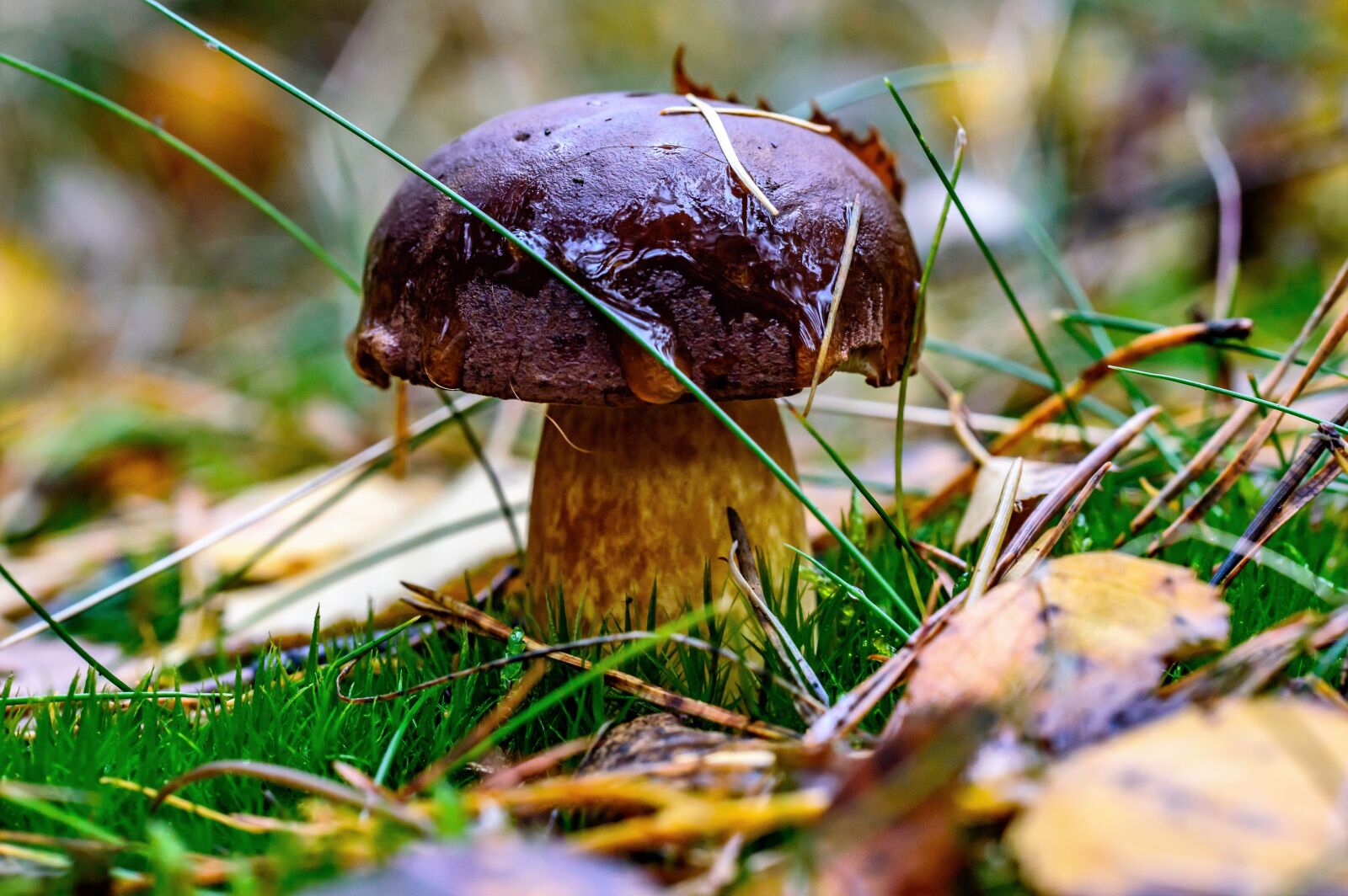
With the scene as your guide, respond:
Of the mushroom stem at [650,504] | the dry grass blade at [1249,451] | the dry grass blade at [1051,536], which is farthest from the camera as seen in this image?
the mushroom stem at [650,504]

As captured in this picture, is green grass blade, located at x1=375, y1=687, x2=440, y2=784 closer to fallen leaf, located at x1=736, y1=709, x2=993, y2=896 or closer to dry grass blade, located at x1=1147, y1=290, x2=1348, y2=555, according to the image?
fallen leaf, located at x1=736, y1=709, x2=993, y2=896

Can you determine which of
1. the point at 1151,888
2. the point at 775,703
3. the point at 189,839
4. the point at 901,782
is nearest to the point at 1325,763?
the point at 1151,888

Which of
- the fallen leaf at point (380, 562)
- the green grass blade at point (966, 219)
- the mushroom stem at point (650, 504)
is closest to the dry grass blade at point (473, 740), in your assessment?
the mushroom stem at point (650, 504)

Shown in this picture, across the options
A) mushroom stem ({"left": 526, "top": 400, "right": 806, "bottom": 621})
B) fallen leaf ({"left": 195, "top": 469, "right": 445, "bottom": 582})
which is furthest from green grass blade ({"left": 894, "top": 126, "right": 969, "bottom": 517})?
fallen leaf ({"left": 195, "top": 469, "right": 445, "bottom": 582})

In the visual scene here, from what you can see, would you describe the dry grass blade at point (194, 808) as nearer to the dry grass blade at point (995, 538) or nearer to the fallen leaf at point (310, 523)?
the dry grass blade at point (995, 538)

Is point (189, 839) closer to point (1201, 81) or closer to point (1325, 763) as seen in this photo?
point (1325, 763)

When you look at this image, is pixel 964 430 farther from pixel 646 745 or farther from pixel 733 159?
pixel 646 745
